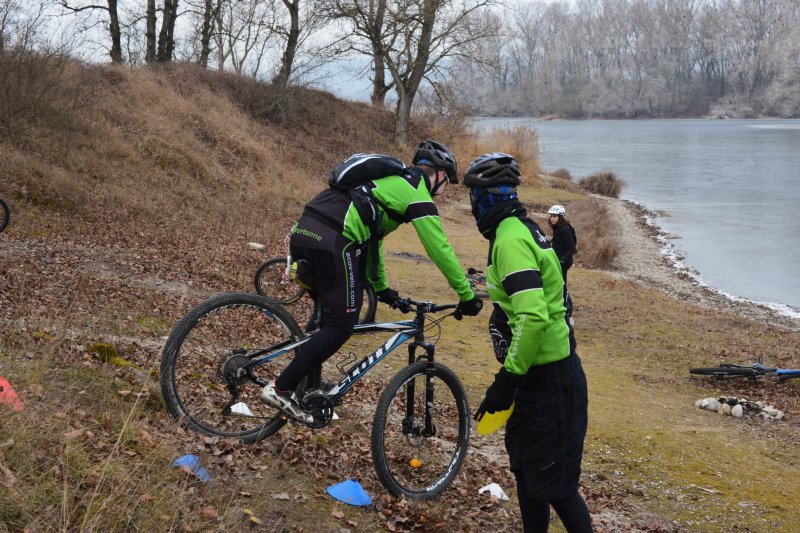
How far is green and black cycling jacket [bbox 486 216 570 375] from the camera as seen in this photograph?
375 centimetres

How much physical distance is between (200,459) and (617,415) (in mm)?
5555

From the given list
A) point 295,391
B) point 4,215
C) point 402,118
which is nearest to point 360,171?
point 295,391

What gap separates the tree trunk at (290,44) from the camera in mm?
38000

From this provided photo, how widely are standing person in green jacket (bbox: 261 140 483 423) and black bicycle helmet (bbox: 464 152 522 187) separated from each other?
0.77 meters

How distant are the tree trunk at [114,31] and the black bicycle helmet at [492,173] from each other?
3283 cm

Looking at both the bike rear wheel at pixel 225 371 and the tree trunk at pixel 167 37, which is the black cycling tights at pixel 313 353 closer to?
the bike rear wheel at pixel 225 371

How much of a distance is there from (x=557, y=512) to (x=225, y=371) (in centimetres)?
225

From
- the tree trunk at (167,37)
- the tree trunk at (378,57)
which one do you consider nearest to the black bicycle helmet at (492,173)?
the tree trunk at (167,37)

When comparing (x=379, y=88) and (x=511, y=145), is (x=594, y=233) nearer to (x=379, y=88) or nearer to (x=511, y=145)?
(x=511, y=145)

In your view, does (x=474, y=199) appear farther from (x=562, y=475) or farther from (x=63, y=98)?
(x=63, y=98)

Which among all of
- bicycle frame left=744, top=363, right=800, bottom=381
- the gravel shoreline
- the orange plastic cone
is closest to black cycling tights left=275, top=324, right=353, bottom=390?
the orange plastic cone

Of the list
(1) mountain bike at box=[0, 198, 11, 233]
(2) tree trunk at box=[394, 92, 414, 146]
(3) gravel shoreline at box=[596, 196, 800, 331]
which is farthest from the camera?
(2) tree trunk at box=[394, 92, 414, 146]

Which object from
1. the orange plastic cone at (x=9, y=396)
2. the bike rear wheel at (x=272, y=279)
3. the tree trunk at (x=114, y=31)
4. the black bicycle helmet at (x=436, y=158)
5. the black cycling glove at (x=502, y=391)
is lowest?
the bike rear wheel at (x=272, y=279)

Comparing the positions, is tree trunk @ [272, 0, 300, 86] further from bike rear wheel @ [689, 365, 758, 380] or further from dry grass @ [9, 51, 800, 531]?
bike rear wheel @ [689, 365, 758, 380]
